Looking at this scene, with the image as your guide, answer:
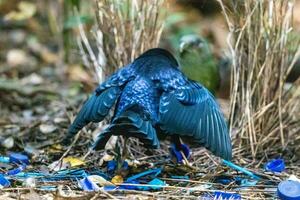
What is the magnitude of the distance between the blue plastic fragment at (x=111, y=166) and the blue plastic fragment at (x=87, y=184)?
14.9 inches

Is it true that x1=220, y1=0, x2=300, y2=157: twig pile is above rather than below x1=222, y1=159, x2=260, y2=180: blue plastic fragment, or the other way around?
above

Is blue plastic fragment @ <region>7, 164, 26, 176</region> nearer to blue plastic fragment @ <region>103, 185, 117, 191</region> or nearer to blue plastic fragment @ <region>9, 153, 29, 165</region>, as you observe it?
blue plastic fragment @ <region>9, 153, 29, 165</region>

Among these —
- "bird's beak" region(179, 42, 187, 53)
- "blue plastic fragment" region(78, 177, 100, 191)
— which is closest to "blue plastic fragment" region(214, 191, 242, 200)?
"blue plastic fragment" region(78, 177, 100, 191)

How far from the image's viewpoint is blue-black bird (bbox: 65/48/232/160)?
3748mm

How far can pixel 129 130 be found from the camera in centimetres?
369

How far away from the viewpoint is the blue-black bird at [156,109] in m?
3.75

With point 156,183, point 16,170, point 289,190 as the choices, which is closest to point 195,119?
point 156,183

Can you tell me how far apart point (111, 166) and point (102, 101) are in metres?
0.46

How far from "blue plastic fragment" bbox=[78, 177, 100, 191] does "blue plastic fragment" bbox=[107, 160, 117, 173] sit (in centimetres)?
38

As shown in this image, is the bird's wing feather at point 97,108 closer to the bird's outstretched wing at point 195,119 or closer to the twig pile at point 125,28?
the bird's outstretched wing at point 195,119

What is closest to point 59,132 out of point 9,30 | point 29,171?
point 29,171

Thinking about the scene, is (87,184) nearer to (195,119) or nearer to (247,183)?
(195,119)

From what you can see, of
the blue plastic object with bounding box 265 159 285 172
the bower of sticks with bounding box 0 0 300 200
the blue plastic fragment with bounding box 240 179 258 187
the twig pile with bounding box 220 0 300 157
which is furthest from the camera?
the twig pile with bounding box 220 0 300 157

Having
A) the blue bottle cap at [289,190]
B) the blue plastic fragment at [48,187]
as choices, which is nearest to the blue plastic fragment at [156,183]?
the blue plastic fragment at [48,187]
